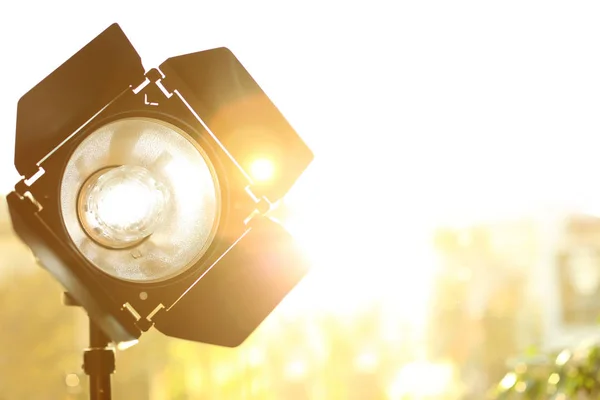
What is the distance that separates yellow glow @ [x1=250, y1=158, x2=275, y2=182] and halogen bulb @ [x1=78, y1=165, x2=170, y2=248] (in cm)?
10

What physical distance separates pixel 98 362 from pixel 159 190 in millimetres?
169

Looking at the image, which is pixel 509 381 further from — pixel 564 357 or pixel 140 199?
pixel 140 199

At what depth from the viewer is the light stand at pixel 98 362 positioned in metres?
0.65

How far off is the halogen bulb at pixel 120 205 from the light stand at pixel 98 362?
8 centimetres

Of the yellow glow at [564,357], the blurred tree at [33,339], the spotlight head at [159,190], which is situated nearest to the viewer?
the spotlight head at [159,190]

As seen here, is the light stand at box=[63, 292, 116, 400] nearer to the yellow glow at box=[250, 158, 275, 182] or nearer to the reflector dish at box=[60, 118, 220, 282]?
the reflector dish at box=[60, 118, 220, 282]

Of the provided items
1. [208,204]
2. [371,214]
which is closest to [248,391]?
[371,214]

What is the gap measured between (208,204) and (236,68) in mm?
134

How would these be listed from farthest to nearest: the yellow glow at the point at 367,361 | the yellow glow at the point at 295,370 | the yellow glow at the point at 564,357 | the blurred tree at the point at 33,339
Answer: the yellow glow at the point at 367,361 → the yellow glow at the point at 295,370 → the blurred tree at the point at 33,339 → the yellow glow at the point at 564,357

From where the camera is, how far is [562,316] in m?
5.14

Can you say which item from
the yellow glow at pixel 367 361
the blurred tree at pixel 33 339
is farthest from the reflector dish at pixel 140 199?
the yellow glow at pixel 367 361

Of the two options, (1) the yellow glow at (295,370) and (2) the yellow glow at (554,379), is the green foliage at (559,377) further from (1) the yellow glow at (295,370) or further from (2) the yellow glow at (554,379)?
(1) the yellow glow at (295,370)

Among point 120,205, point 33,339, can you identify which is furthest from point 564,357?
point 33,339

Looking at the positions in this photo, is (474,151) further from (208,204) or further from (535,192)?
(208,204)
